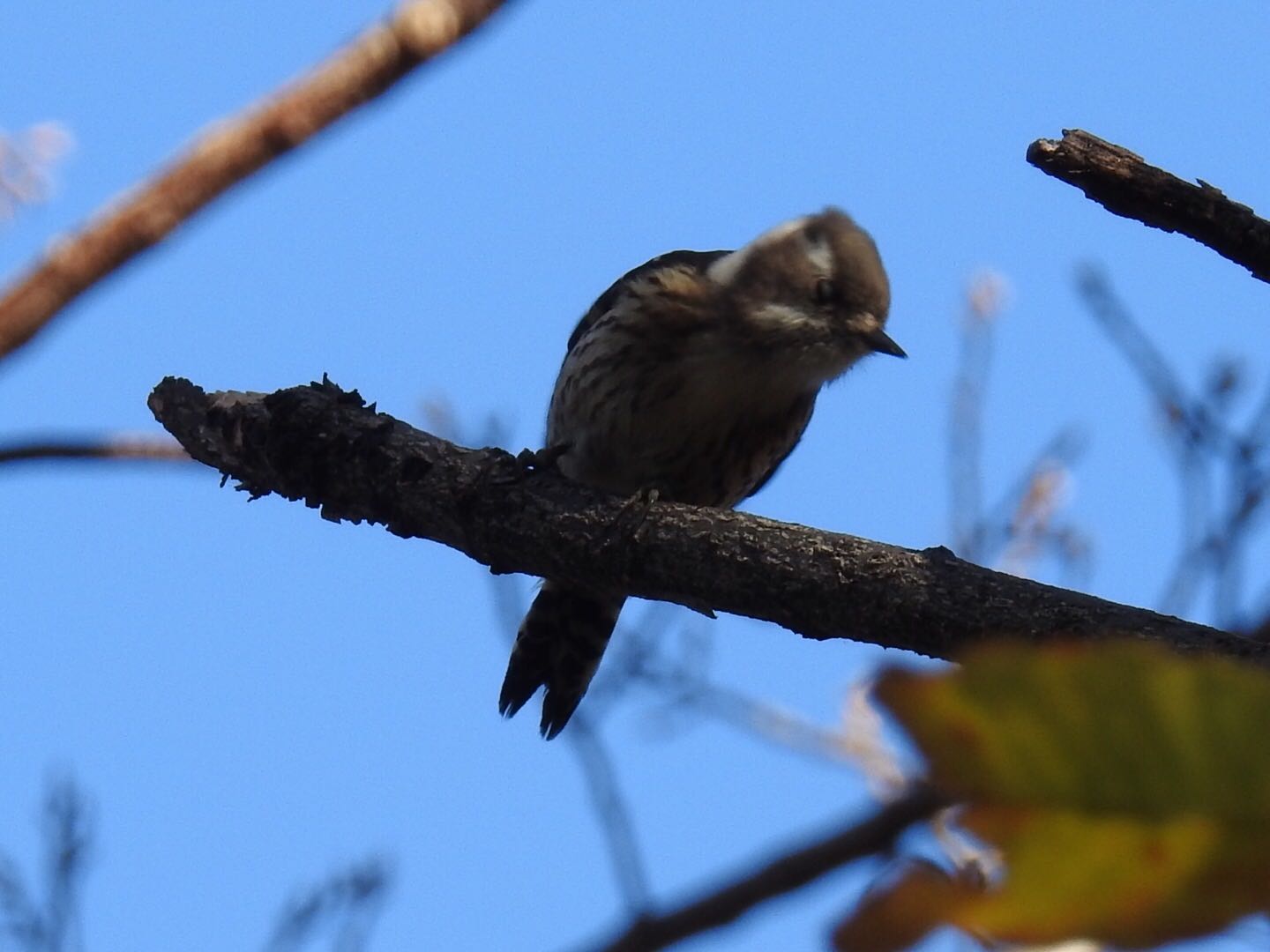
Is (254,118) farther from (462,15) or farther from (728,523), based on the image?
(728,523)

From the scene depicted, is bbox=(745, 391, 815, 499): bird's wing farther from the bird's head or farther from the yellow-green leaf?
the yellow-green leaf

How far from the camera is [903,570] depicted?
3482mm

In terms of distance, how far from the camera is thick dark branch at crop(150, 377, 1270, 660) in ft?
11.2

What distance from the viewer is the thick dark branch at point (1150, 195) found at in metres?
3.10

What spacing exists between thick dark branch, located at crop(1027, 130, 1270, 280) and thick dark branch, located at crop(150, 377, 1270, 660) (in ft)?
2.77

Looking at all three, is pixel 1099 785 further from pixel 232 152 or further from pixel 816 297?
pixel 816 297

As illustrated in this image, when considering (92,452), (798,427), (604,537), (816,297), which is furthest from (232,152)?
(798,427)

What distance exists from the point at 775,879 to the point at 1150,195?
2.48m

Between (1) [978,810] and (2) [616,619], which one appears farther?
(2) [616,619]

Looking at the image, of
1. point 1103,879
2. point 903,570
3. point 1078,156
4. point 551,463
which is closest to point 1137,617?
point 903,570

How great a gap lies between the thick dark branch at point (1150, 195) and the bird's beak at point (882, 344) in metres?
2.36

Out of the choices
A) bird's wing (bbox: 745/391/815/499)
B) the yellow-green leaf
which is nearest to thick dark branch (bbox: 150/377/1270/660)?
bird's wing (bbox: 745/391/815/499)

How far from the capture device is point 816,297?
18.3 ft

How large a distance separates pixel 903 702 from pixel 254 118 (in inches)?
38.8
